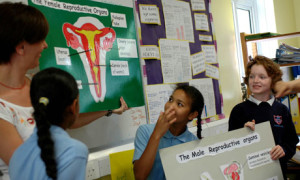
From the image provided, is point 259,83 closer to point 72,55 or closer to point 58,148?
point 72,55

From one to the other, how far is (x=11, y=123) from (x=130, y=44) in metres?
1.04

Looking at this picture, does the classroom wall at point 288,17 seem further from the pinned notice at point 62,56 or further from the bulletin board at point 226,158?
the pinned notice at point 62,56

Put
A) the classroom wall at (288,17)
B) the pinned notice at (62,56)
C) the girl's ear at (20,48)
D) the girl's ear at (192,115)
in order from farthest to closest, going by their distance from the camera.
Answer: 1. the classroom wall at (288,17)
2. the girl's ear at (192,115)
3. the pinned notice at (62,56)
4. the girl's ear at (20,48)

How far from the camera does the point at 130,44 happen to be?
202cm

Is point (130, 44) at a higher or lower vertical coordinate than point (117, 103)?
higher

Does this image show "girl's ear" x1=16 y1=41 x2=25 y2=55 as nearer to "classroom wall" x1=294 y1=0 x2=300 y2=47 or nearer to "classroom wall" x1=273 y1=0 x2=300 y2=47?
"classroom wall" x1=273 y1=0 x2=300 y2=47

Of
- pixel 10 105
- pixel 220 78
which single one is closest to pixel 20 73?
pixel 10 105

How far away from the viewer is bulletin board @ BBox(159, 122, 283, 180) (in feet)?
4.70

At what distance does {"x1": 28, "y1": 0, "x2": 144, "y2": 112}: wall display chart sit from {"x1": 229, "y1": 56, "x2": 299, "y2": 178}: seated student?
2.44 feet

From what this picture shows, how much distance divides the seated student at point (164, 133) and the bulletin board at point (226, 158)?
0.10m

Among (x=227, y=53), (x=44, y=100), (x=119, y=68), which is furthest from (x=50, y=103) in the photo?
(x=227, y=53)

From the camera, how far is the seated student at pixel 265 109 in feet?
6.93

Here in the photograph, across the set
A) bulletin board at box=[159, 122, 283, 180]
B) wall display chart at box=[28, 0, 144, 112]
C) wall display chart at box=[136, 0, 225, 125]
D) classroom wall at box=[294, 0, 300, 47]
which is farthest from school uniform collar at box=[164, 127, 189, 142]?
classroom wall at box=[294, 0, 300, 47]

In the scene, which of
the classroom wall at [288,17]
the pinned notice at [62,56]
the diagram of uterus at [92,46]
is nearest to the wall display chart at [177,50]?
the diagram of uterus at [92,46]
